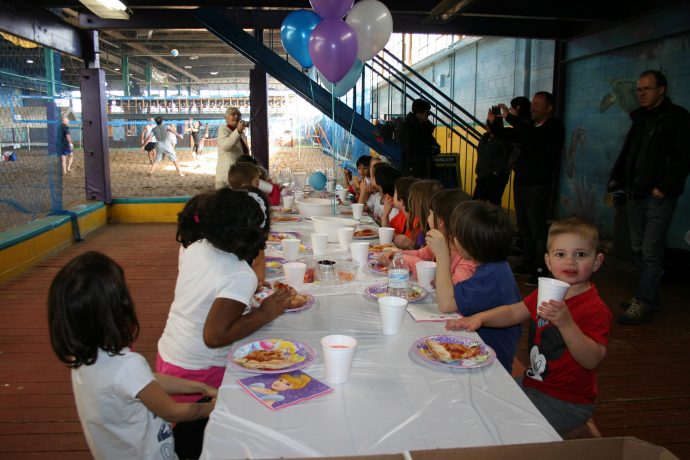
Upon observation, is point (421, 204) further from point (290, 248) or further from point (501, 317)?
point (501, 317)

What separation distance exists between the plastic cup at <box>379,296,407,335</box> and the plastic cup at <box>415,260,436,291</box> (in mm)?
559

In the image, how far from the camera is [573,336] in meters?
1.68

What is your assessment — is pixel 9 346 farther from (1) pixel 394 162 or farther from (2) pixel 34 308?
(1) pixel 394 162

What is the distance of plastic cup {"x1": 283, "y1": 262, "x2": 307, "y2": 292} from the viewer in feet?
7.66

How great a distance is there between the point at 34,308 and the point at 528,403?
4.42 metres

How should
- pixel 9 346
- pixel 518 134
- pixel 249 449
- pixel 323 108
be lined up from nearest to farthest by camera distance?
pixel 249 449 → pixel 9 346 → pixel 518 134 → pixel 323 108

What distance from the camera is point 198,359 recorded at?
198cm

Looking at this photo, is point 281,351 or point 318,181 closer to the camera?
point 281,351

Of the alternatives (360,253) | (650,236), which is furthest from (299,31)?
(650,236)

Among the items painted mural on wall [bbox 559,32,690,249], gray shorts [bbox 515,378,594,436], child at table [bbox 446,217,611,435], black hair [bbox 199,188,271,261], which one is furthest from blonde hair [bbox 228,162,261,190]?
painted mural on wall [bbox 559,32,690,249]

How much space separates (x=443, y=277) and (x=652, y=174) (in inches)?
108

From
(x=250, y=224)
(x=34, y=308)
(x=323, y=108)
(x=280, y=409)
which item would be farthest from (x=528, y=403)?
(x=323, y=108)

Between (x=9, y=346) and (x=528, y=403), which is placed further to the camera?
(x=9, y=346)

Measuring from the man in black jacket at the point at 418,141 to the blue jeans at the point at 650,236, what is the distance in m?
2.87
